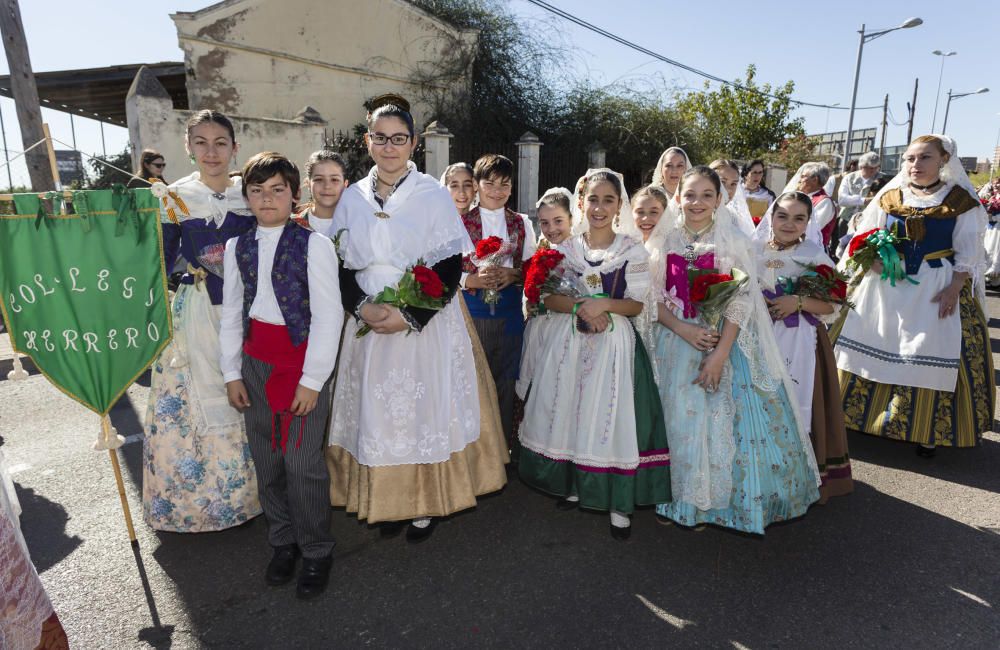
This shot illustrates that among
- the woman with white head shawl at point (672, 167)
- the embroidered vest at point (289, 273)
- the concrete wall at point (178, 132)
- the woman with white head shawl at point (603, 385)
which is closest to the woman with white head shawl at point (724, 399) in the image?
the woman with white head shawl at point (603, 385)

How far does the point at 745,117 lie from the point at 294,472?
2170 cm

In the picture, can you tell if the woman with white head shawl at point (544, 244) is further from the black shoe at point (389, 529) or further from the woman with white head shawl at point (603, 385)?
the black shoe at point (389, 529)

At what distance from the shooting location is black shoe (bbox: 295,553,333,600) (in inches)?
106

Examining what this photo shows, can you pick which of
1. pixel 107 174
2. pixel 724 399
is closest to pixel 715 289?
pixel 724 399

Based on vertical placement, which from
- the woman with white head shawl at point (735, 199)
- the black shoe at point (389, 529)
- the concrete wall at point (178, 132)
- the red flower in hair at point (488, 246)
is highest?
the concrete wall at point (178, 132)

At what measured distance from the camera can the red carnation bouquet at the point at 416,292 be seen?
270 centimetres

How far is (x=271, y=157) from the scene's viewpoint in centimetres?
258

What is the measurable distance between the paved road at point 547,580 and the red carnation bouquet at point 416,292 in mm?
1287

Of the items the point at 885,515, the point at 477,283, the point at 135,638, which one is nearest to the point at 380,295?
the point at 477,283

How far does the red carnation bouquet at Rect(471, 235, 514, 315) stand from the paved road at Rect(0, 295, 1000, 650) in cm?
121

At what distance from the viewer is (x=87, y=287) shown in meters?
2.83

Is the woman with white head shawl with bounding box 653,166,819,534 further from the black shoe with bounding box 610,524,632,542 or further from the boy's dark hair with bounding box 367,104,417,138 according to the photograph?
the boy's dark hair with bounding box 367,104,417,138

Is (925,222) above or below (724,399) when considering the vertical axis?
above

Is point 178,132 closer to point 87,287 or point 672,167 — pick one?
point 87,287
